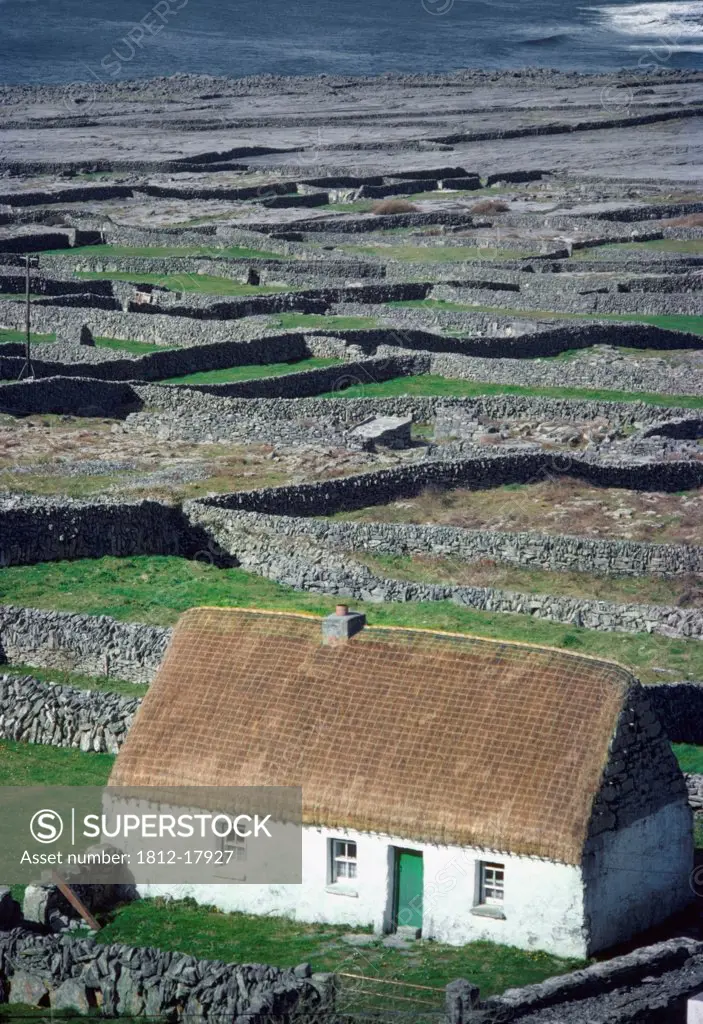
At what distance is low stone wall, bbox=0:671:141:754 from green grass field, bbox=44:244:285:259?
181ft

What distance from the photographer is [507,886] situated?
20578 millimetres

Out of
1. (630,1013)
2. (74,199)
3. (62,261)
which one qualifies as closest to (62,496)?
(630,1013)

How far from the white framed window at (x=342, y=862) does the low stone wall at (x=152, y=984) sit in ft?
9.98

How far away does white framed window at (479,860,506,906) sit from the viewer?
20.7m

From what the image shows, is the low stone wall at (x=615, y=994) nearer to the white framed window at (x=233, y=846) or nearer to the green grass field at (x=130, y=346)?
the white framed window at (x=233, y=846)

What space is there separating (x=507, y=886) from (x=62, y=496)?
22070mm

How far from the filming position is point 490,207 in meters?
97.5

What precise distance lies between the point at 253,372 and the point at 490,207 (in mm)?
40942

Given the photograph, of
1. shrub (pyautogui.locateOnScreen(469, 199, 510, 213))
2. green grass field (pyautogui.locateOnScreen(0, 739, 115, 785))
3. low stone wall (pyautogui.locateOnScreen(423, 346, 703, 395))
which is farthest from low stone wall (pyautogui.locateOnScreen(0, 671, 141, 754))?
shrub (pyautogui.locateOnScreen(469, 199, 510, 213))

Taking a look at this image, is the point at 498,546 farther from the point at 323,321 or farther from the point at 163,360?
the point at 323,321

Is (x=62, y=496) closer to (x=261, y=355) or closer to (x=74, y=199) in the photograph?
(x=261, y=355)

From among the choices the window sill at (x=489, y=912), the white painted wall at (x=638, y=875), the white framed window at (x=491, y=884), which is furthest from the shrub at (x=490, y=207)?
the window sill at (x=489, y=912)

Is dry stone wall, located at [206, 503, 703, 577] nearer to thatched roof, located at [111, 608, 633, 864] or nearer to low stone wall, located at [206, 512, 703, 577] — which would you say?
low stone wall, located at [206, 512, 703, 577]

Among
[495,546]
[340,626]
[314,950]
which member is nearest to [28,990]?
[314,950]
